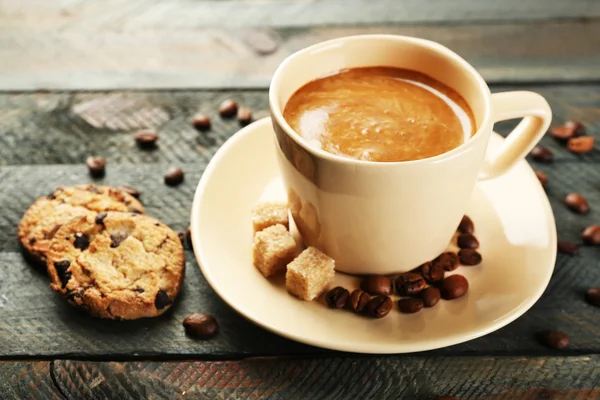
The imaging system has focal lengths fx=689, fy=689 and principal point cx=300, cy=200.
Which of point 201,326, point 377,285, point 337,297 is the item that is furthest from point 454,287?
point 201,326

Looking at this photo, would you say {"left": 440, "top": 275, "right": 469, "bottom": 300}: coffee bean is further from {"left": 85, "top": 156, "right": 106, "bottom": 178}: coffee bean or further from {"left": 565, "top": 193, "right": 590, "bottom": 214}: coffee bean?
{"left": 85, "top": 156, "right": 106, "bottom": 178}: coffee bean

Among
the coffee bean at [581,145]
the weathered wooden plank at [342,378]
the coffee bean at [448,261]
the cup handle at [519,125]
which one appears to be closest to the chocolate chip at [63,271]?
the weathered wooden plank at [342,378]

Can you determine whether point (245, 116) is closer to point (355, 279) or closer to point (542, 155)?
point (355, 279)

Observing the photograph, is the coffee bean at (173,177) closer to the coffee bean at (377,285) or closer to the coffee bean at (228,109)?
the coffee bean at (228,109)

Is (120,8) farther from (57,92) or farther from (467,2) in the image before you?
(467,2)

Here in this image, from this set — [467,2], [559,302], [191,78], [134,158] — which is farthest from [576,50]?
[134,158]

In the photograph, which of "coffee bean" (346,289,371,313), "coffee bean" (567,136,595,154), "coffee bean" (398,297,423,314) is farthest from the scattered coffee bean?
"coffee bean" (567,136,595,154)
